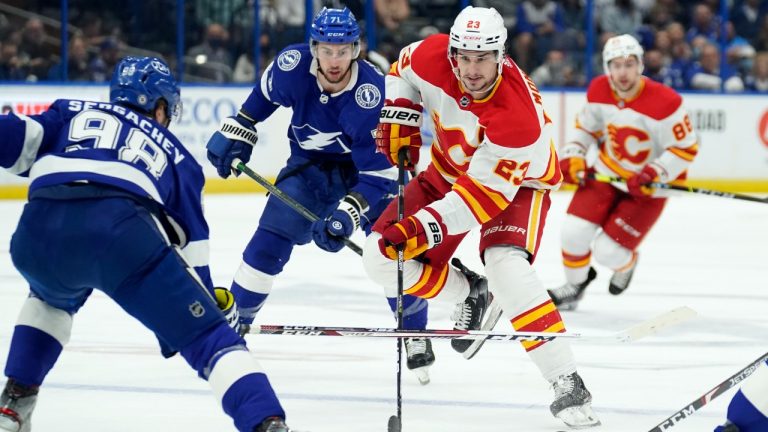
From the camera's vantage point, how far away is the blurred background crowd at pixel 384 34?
9.33 meters

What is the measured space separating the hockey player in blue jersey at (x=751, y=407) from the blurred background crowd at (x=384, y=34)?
729cm

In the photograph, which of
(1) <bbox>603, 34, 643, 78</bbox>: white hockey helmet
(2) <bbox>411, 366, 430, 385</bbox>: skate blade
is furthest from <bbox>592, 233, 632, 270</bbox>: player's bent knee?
(2) <bbox>411, 366, 430, 385</bbox>: skate blade

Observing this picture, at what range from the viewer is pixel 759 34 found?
11141mm

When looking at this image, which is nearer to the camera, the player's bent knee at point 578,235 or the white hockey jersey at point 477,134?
the white hockey jersey at point 477,134

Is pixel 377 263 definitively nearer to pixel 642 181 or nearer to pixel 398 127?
pixel 398 127

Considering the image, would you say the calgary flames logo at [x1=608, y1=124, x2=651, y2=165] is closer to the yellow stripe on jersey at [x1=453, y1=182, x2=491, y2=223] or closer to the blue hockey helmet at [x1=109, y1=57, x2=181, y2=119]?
the yellow stripe on jersey at [x1=453, y1=182, x2=491, y2=223]

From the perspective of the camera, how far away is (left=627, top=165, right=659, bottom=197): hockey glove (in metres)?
5.61

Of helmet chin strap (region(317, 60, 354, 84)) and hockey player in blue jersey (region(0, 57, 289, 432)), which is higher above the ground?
hockey player in blue jersey (region(0, 57, 289, 432))

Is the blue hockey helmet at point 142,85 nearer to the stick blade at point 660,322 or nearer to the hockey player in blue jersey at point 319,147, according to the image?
the hockey player in blue jersey at point 319,147

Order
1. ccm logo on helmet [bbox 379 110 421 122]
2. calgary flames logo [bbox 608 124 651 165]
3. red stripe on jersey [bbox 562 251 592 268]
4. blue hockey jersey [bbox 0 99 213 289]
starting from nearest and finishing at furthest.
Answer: blue hockey jersey [bbox 0 99 213 289]
ccm logo on helmet [bbox 379 110 421 122]
red stripe on jersey [bbox 562 251 592 268]
calgary flames logo [bbox 608 124 651 165]

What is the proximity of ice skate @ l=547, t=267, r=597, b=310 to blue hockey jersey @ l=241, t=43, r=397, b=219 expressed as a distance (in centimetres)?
144

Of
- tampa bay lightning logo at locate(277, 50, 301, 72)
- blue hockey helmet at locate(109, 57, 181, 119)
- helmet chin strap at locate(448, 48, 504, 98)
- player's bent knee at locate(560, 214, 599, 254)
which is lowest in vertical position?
player's bent knee at locate(560, 214, 599, 254)

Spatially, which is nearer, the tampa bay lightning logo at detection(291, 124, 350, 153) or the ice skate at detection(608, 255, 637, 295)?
the tampa bay lightning logo at detection(291, 124, 350, 153)

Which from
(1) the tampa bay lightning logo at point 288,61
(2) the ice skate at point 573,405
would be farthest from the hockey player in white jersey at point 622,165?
(2) the ice skate at point 573,405
